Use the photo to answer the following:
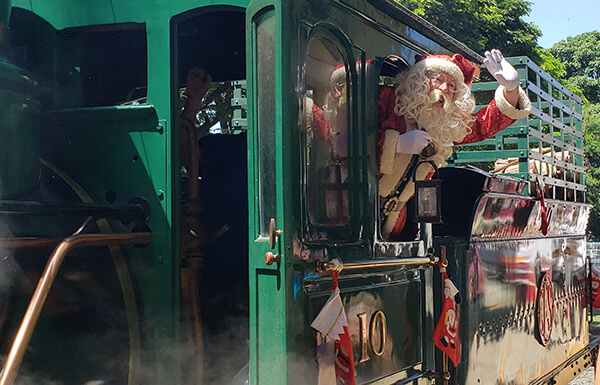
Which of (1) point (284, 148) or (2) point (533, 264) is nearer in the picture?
(1) point (284, 148)

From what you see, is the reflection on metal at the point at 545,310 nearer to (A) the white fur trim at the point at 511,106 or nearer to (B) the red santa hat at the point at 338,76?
(A) the white fur trim at the point at 511,106

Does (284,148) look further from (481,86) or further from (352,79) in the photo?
(481,86)

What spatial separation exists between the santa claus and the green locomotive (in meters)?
0.11

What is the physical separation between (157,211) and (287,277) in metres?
0.74

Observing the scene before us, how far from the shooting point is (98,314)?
2.79m

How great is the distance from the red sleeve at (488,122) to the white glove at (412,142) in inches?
22.6

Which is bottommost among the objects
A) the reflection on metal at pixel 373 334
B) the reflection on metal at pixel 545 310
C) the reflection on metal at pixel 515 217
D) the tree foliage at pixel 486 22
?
the reflection on metal at pixel 545 310

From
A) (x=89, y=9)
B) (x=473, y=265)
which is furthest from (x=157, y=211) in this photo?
(x=473, y=265)

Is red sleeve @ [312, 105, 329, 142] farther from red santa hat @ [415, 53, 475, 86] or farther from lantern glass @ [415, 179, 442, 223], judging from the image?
red santa hat @ [415, 53, 475, 86]

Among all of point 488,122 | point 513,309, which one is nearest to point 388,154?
point 488,122

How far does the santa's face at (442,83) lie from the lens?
2.96 meters

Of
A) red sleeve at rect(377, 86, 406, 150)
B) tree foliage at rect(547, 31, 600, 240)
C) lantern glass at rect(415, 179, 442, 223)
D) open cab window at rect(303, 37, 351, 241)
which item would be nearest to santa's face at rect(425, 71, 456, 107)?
red sleeve at rect(377, 86, 406, 150)

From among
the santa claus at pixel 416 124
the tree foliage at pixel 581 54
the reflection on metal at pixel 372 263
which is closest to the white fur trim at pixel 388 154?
the santa claus at pixel 416 124

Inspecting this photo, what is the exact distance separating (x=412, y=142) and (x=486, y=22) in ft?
40.6
